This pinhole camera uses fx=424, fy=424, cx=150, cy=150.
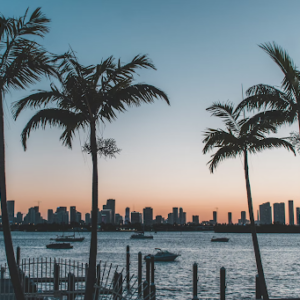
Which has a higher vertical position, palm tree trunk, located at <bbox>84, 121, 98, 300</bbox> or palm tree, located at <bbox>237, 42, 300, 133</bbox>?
palm tree, located at <bbox>237, 42, 300, 133</bbox>

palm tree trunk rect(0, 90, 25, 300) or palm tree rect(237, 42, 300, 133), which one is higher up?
palm tree rect(237, 42, 300, 133)

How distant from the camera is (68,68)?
11.5 m

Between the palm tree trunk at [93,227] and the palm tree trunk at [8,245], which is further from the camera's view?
the palm tree trunk at [93,227]

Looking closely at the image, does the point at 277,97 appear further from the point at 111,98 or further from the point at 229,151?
the point at 111,98

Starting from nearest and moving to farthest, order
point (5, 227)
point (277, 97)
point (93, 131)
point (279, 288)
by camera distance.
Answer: point (5, 227)
point (93, 131)
point (277, 97)
point (279, 288)

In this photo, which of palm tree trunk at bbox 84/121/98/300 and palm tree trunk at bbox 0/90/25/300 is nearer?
palm tree trunk at bbox 0/90/25/300

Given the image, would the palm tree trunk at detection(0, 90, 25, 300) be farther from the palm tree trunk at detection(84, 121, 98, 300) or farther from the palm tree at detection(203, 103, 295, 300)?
the palm tree at detection(203, 103, 295, 300)

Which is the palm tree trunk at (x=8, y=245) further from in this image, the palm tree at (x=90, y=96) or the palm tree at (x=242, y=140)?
the palm tree at (x=242, y=140)

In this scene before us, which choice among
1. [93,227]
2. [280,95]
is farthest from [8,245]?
[280,95]

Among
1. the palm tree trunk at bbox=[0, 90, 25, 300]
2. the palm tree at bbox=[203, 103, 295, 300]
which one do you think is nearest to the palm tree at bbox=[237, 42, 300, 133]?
the palm tree at bbox=[203, 103, 295, 300]

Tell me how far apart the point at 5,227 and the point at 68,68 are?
448 centimetres

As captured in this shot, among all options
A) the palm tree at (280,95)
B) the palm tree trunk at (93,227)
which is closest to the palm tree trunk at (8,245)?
the palm tree trunk at (93,227)

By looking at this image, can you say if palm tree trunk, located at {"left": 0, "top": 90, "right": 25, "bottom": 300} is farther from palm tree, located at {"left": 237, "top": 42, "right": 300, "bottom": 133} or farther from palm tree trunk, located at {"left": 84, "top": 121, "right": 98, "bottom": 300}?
palm tree, located at {"left": 237, "top": 42, "right": 300, "bottom": 133}

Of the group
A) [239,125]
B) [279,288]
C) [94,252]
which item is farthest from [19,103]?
[279,288]
